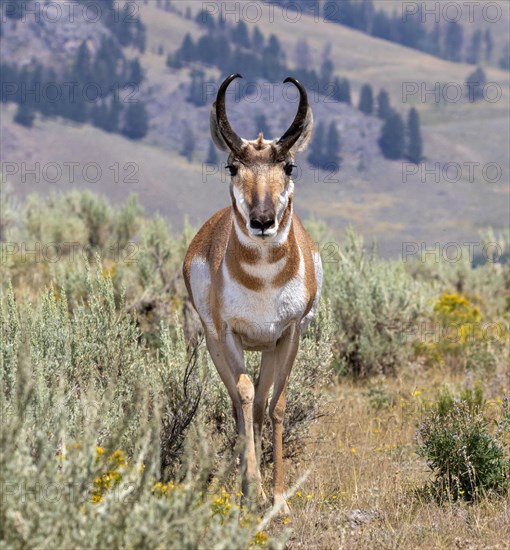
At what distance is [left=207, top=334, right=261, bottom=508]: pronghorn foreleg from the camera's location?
5.61 metres

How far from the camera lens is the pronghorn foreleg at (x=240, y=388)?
561cm

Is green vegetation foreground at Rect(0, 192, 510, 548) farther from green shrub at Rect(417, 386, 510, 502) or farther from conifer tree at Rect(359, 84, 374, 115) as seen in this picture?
conifer tree at Rect(359, 84, 374, 115)

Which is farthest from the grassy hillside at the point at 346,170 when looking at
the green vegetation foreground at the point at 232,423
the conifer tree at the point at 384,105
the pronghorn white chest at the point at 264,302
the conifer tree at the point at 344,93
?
the pronghorn white chest at the point at 264,302

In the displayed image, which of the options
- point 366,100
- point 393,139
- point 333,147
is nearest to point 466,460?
point 333,147

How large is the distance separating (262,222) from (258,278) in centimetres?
48

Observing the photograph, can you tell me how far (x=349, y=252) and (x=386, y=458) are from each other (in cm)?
587

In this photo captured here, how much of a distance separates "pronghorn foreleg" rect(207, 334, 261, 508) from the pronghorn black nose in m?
0.82

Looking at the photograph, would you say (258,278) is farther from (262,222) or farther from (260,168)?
(260,168)

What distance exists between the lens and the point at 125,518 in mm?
3564

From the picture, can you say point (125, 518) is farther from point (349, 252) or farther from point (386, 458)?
point (349, 252)

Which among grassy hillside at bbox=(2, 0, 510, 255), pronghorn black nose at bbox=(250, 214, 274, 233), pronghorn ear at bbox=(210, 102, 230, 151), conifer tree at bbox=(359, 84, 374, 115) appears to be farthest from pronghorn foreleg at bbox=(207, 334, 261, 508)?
conifer tree at bbox=(359, 84, 374, 115)

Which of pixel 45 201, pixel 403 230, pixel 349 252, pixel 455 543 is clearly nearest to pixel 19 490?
pixel 455 543

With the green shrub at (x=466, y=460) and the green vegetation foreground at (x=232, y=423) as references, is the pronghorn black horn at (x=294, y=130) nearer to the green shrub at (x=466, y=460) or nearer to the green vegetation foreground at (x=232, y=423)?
the green vegetation foreground at (x=232, y=423)

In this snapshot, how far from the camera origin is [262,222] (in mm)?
5270
